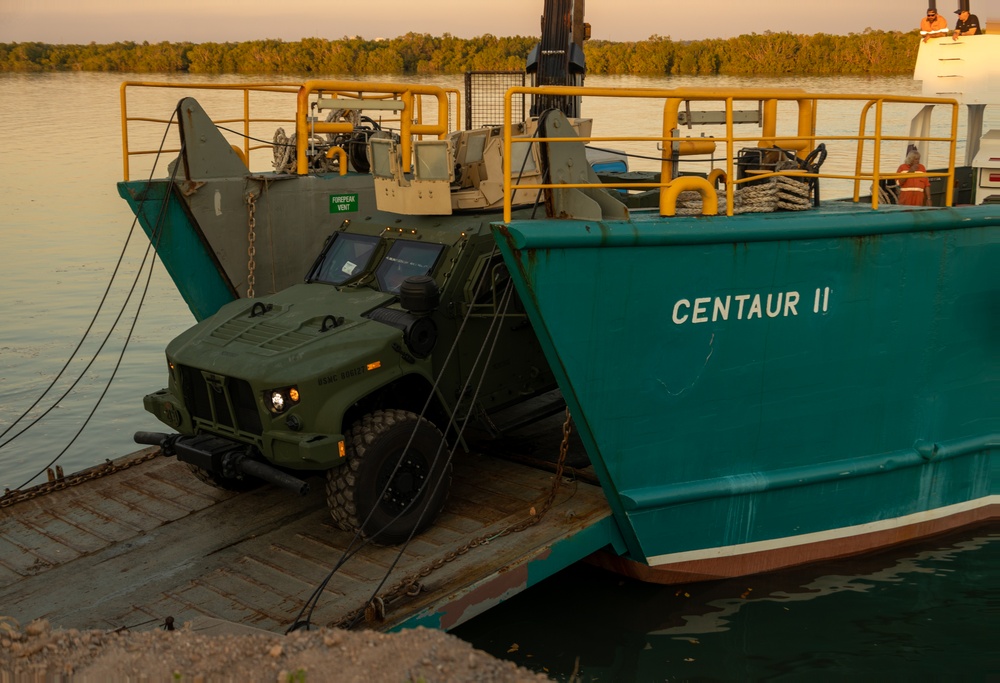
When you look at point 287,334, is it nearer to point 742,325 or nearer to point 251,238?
point 251,238

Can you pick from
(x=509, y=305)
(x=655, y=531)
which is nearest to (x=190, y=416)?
(x=509, y=305)

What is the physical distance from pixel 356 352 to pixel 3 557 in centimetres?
297

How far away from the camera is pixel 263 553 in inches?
282

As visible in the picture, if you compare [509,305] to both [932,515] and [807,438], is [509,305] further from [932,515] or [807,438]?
[932,515]

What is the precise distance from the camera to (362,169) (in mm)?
11047

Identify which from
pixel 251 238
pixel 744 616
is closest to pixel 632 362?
pixel 744 616

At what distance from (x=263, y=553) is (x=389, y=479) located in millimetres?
1044

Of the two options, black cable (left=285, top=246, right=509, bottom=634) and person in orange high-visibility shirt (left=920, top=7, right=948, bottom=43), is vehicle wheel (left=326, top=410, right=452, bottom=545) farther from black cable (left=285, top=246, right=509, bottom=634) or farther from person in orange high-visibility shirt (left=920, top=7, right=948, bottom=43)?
person in orange high-visibility shirt (left=920, top=7, right=948, bottom=43)

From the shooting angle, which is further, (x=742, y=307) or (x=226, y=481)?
(x=226, y=481)

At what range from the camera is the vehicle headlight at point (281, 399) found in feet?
22.2

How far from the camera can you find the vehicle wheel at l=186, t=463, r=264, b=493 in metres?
8.09

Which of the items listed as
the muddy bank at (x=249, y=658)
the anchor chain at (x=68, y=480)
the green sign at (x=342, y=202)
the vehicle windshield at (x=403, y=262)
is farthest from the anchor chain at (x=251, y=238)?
the muddy bank at (x=249, y=658)

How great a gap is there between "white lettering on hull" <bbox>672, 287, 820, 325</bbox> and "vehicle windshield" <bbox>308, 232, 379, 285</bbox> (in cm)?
280

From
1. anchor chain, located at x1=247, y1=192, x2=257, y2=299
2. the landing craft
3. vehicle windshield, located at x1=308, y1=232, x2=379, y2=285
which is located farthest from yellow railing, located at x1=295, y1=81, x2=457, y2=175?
vehicle windshield, located at x1=308, y1=232, x2=379, y2=285
